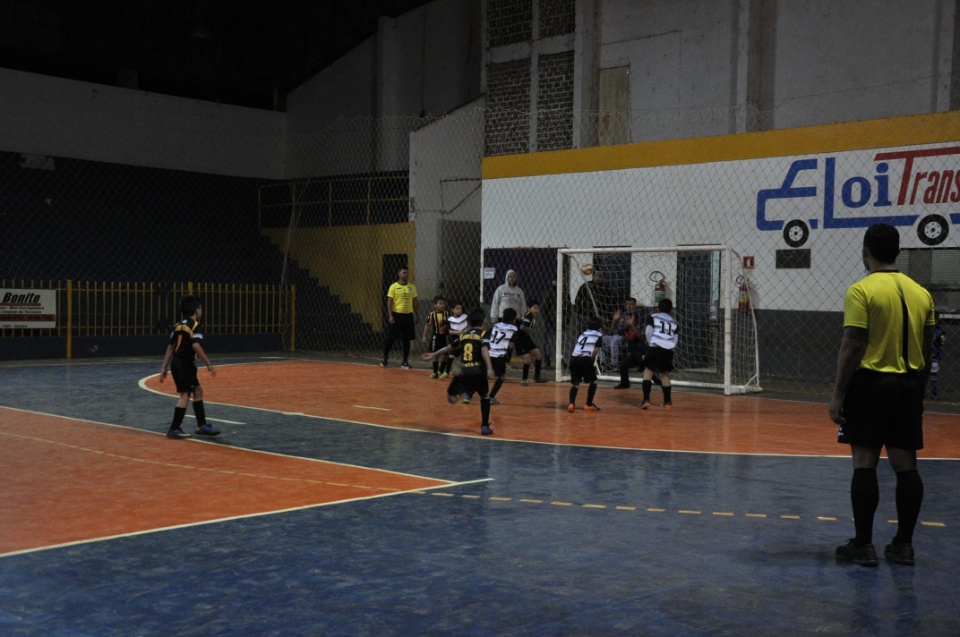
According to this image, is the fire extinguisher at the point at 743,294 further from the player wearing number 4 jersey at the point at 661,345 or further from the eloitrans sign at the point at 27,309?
the eloitrans sign at the point at 27,309

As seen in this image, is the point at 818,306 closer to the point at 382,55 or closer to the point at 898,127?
the point at 898,127

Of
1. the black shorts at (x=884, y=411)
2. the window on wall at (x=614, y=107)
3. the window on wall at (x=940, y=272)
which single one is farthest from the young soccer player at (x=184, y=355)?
the window on wall at (x=614, y=107)

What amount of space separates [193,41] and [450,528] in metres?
28.6

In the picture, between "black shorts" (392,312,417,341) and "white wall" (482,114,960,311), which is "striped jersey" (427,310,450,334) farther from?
"white wall" (482,114,960,311)

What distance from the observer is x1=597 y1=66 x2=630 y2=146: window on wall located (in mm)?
27189

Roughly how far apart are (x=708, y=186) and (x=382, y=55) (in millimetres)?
14045

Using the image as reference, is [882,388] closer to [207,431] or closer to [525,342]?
[207,431]

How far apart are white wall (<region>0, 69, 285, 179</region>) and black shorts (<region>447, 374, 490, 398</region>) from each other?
2089 cm

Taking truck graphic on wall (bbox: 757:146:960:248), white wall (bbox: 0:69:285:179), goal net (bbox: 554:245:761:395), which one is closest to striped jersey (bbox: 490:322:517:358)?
goal net (bbox: 554:245:761:395)

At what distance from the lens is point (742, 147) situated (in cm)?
2084

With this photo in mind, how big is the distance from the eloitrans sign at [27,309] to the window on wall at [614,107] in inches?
556

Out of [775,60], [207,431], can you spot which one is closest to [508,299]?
[775,60]

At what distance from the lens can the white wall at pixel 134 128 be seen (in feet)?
95.2

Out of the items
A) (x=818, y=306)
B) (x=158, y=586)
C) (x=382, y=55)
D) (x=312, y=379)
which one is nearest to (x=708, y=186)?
(x=818, y=306)
